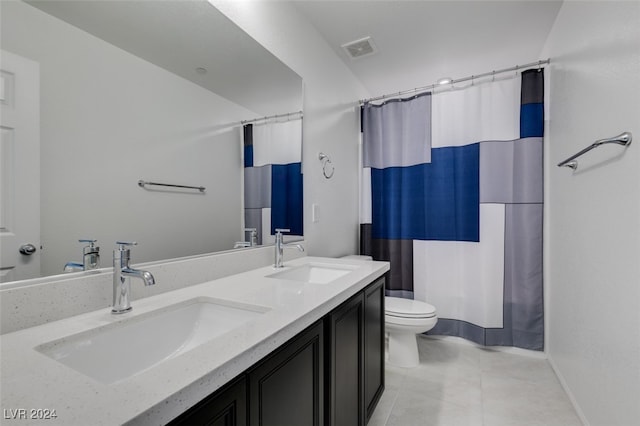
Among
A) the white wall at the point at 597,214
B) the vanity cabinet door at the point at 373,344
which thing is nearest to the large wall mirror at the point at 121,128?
the vanity cabinet door at the point at 373,344

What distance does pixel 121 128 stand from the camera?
36.6 inches

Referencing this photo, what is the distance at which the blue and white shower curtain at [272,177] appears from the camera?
1501 mm

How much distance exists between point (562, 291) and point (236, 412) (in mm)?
2076

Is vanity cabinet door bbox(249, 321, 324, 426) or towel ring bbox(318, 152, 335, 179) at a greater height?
towel ring bbox(318, 152, 335, 179)

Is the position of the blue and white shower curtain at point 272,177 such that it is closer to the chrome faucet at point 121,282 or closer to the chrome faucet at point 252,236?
the chrome faucet at point 252,236

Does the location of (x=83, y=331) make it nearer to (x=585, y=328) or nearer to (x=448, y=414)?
(x=448, y=414)

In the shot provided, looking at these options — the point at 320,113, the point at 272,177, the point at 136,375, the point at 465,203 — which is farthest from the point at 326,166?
the point at 136,375

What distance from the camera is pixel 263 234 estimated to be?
160cm

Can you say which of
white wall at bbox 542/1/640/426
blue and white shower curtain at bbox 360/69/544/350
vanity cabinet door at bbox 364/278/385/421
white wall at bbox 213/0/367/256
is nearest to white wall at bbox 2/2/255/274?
white wall at bbox 213/0/367/256

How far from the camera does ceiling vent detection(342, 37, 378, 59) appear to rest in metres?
2.22

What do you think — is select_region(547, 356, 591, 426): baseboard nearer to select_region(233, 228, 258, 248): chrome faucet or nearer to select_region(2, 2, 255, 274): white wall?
select_region(233, 228, 258, 248): chrome faucet

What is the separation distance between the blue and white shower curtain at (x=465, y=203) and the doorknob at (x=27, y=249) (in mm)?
2340

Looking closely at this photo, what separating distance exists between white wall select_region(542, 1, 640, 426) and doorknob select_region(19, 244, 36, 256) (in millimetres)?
1873

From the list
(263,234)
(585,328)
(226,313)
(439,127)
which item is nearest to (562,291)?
(585,328)
